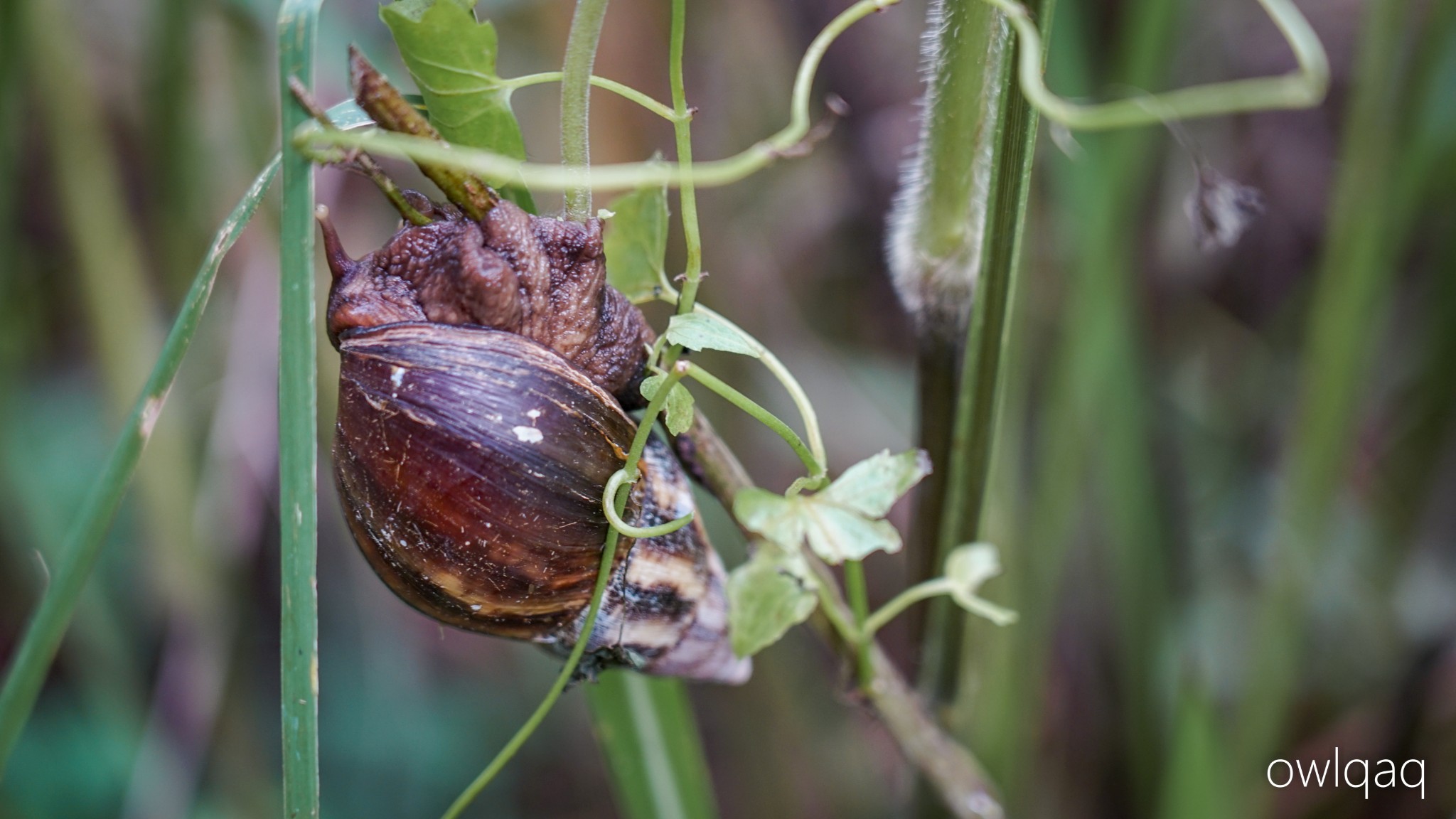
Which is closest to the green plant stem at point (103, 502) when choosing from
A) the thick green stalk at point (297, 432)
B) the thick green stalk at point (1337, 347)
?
the thick green stalk at point (297, 432)

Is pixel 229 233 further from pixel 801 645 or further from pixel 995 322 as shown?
pixel 801 645

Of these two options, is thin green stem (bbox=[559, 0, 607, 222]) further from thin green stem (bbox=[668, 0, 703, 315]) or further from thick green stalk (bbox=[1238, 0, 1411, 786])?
thick green stalk (bbox=[1238, 0, 1411, 786])

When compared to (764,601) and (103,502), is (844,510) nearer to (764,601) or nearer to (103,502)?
(764,601)

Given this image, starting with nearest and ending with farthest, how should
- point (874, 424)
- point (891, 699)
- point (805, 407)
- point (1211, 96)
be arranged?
point (1211, 96) < point (805, 407) < point (891, 699) < point (874, 424)

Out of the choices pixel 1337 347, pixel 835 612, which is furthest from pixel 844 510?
pixel 1337 347

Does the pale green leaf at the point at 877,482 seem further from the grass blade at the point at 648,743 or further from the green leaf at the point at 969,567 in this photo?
the grass blade at the point at 648,743

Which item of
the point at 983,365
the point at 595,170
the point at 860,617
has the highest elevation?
the point at 595,170

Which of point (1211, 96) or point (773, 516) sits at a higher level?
point (1211, 96)

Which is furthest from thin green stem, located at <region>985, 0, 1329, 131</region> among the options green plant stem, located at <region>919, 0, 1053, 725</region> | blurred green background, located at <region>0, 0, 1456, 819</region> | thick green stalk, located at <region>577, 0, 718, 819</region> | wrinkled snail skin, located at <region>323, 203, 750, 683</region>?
blurred green background, located at <region>0, 0, 1456, 819</region>
